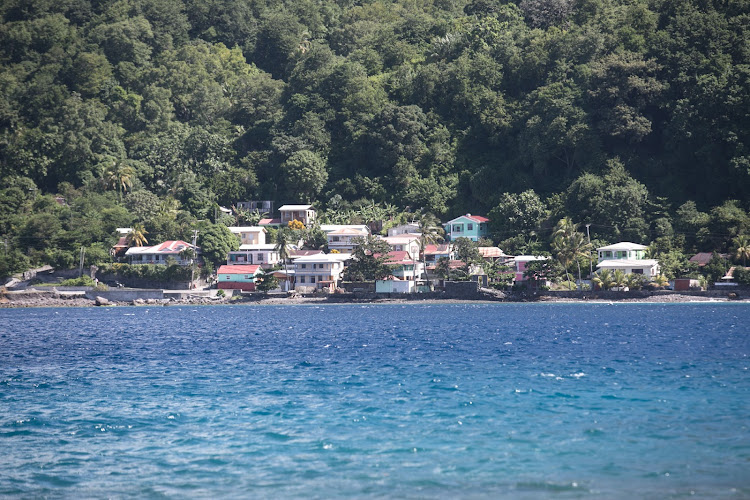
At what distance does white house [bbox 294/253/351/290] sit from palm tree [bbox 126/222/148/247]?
19.3m

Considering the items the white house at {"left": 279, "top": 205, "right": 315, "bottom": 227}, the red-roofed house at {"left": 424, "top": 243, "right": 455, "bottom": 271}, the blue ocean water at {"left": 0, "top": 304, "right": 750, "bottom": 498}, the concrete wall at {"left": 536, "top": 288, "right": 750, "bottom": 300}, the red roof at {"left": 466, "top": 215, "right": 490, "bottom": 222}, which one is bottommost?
the blue ocean water at {"left": 0, "top": 304, "right": 750, "bottom": 498}

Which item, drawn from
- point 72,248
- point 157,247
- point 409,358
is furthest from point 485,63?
point 409,358

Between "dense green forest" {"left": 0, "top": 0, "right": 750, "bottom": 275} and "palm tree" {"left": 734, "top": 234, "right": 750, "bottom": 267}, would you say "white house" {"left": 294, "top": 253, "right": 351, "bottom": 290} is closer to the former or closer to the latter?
"dense green forest" {"left": 0, "top": 0, "right": 750, "bottom": 275}

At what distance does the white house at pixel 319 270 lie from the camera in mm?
84875

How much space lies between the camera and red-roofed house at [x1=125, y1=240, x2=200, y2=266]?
89250 millimetres

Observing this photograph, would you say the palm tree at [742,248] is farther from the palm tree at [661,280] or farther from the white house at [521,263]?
the white house at [521,263]

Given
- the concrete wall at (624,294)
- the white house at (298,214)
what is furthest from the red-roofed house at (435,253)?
the white house at (298,214)

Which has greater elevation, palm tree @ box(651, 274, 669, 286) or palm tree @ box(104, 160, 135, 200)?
palm tree @ box(104, 160, 135, 200)

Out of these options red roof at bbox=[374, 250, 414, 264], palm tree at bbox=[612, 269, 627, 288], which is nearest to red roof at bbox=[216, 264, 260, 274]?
red roof at bbox=[374, 250, 414, 264]

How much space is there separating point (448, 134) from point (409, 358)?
76.3m

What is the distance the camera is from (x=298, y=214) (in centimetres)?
10250

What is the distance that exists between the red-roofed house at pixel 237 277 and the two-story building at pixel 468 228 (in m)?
22.5

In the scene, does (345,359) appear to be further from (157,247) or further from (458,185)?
(458,185)

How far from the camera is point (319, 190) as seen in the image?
10469cm
